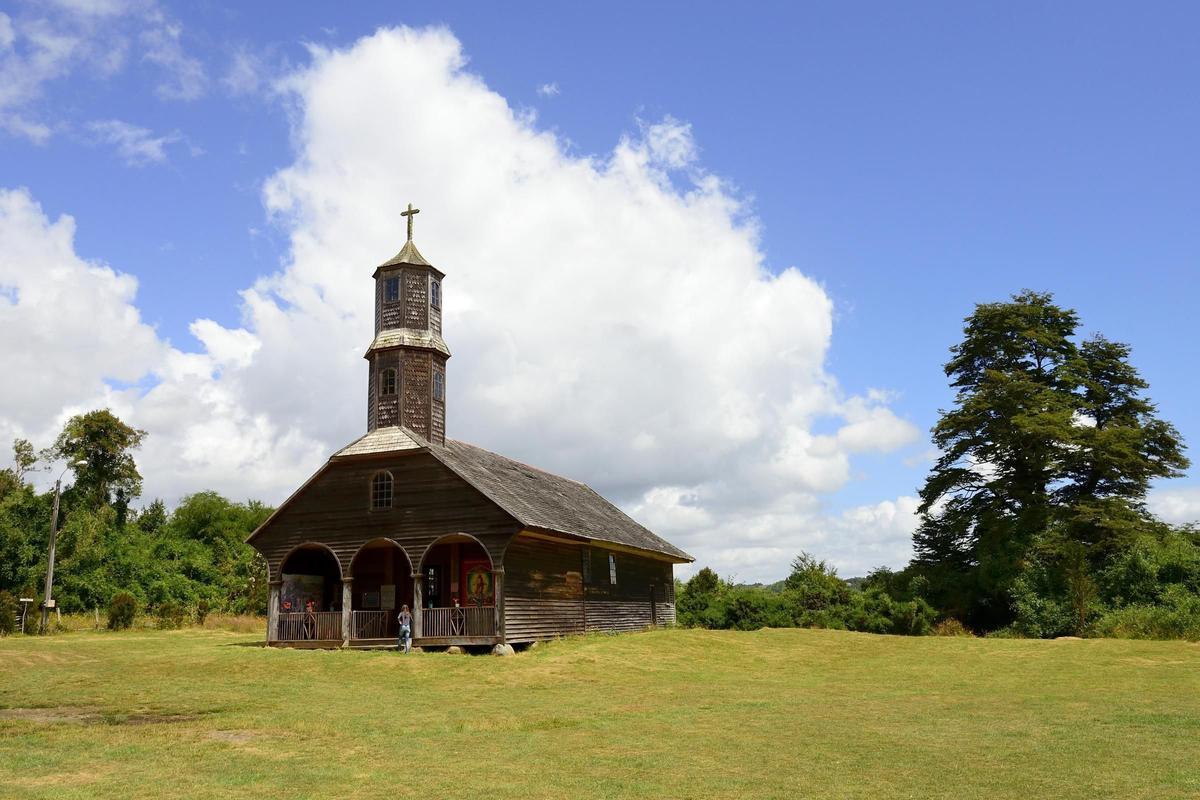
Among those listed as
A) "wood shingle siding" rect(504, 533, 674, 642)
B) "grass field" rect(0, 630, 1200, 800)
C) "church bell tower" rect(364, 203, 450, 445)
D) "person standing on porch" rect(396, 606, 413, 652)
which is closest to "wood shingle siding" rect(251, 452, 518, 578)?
"wood shingle siding" rect(504, 533, 674, 642)

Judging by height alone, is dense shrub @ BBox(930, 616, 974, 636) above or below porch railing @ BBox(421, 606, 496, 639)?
below

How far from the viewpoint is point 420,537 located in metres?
30.2

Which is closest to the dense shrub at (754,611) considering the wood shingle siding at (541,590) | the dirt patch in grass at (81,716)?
the wood shingle siding at (541,590)

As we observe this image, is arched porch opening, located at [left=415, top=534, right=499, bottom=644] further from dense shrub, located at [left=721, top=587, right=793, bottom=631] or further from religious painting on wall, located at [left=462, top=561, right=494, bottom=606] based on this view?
dense shrub, located at [left=721, top=587, right=793, bottom=631]

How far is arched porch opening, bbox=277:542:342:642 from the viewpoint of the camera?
3131 cm

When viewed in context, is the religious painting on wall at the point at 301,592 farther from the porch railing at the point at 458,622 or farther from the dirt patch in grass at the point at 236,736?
the dirt patch in grass at the point at 236,736

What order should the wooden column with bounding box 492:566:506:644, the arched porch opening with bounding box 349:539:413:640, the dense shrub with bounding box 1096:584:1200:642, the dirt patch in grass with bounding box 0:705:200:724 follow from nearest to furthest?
the dirt patch in grass with bounding box 0:705:200:724, the wooden column with bounding box 492:566:506:644, the dense shrub with bounding box 1096:584:1200:642, the arched porch opening with bounding box 349:539:413:640

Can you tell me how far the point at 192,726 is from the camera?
578 inches

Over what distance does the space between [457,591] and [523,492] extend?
163 inches

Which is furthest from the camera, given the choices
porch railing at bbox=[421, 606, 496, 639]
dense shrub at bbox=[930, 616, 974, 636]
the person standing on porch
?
dense shrub at bbox=[930, 616, 974, 636]

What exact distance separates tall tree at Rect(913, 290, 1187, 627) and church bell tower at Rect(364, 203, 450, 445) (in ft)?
73.5

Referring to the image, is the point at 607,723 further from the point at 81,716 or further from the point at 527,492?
the point at 527,492

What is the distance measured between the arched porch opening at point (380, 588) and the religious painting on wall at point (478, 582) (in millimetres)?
1995

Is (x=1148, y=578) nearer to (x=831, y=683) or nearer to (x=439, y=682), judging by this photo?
(x=831, y=683)
